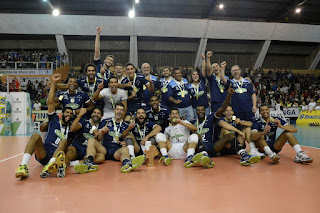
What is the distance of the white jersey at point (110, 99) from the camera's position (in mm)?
5637

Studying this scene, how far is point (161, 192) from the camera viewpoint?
3.02m

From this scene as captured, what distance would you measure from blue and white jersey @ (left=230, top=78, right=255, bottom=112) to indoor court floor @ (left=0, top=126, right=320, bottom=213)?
5.94 ft

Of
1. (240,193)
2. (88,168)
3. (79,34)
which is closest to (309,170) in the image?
(240,193)

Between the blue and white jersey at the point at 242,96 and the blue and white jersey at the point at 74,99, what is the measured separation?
3.60 m

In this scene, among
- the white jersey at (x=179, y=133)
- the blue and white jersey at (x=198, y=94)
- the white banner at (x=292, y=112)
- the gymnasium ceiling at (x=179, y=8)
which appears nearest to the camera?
the white jersey at (x=179, y=133)

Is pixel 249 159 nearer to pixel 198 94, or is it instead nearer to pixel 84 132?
pixel 198 94

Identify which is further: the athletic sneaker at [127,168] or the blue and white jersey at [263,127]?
the blue and white jersey at [263,127]

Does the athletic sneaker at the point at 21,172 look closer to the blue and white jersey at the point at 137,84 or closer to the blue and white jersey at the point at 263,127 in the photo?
the blue and white jersey at the point at 137,84

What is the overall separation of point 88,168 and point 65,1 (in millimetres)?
23942

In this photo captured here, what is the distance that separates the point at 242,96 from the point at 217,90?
637 mm

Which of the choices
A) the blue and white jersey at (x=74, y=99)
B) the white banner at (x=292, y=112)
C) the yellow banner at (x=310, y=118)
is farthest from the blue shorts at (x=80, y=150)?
the white banner at (x=292, y=112)

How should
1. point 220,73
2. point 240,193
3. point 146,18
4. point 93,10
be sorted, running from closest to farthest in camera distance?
point 240,193, point 220,73, point 146,18, point 93,10

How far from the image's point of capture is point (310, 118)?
1573cm

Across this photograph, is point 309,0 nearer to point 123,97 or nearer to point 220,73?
point 220,73
